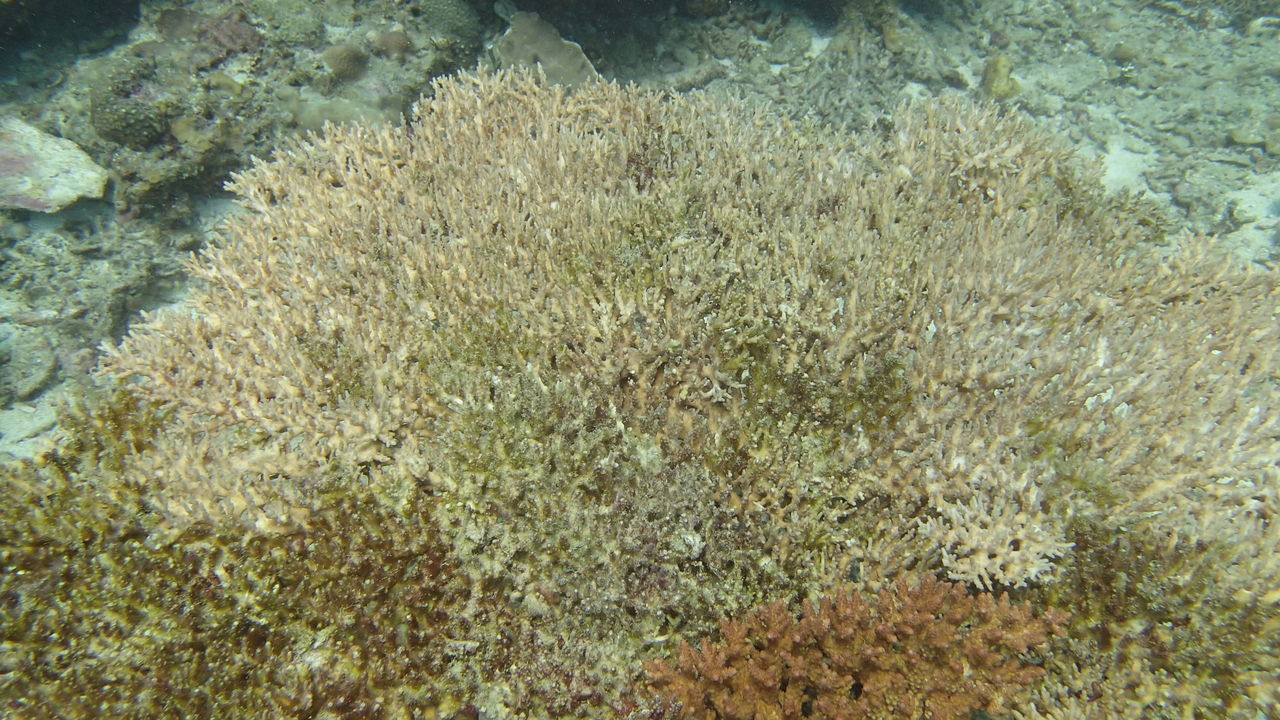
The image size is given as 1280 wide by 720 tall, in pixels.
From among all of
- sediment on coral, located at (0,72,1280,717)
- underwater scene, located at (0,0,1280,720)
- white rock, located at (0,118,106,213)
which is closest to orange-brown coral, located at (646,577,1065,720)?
underwater scene, located at (0,0,1280,720)

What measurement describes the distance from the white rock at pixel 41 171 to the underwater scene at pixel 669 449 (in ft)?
8.17

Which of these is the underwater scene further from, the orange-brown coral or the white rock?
the white rock

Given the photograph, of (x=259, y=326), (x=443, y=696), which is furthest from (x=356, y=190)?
(x=443, y=696)

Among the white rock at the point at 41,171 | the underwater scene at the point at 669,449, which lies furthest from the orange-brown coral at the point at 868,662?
the white rock at the point at 41,171

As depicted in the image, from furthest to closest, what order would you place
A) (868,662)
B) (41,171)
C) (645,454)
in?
(41,171) < (645,454) < (868,662)

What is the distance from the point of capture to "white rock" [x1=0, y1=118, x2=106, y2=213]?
20.1 feet

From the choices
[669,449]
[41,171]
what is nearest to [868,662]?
[669,449]

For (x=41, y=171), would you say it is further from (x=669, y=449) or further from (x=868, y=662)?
(x=868, y=662)

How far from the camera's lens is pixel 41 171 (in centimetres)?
626

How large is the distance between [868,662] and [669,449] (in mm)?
1448

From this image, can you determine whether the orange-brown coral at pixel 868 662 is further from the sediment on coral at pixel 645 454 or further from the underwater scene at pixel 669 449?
the sediment on coral at pixel 645 454

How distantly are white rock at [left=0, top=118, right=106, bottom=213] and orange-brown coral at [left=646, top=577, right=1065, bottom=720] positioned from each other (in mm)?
7818

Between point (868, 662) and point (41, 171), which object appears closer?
point (868, 662)

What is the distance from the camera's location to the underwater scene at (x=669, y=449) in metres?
2.83
